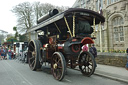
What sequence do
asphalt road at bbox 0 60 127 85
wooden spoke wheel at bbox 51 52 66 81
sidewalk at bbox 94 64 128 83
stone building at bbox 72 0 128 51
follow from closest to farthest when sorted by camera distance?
asphalt road at bbox 0 60 127 85
wooden spoke wheel at bbox 51 52 66 81
sidewalk at bbox 94 64 128 83
stone building at bbox 72 0 128 51

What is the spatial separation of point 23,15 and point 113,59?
29.3 m

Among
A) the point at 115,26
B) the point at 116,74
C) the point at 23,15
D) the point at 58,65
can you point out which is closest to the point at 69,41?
the point at 58,65

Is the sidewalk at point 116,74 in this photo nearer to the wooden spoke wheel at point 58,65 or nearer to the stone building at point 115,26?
the wooden spoke wheel at point 58,65

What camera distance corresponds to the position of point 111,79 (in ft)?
22.0

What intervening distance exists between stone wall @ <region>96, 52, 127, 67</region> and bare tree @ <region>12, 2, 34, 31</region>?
26.5 meters

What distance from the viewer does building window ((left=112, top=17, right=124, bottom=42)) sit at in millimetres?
14837

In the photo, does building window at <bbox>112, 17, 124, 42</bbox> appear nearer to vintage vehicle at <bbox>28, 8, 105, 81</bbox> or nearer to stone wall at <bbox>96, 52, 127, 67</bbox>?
stone wall at <bbox>96, 52, 127, 67</bbox>

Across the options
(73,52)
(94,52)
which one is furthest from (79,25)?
(94,52)

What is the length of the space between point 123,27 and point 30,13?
2583cm

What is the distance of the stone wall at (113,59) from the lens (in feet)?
30.5

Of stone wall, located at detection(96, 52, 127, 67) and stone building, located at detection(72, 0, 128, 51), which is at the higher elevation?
stone building, located at detection(72, 0, 128, 51)

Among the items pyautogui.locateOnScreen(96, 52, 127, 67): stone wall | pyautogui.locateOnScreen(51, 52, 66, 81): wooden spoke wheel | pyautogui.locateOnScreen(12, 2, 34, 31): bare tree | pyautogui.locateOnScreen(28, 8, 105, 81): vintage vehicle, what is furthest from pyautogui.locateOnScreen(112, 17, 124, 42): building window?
pyautogui.locateOnScreen(12, 2, 34, 31): bare tree

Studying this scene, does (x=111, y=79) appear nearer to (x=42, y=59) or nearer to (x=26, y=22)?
Result: (x=42, y=59)

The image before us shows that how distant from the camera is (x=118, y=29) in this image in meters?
15.2
